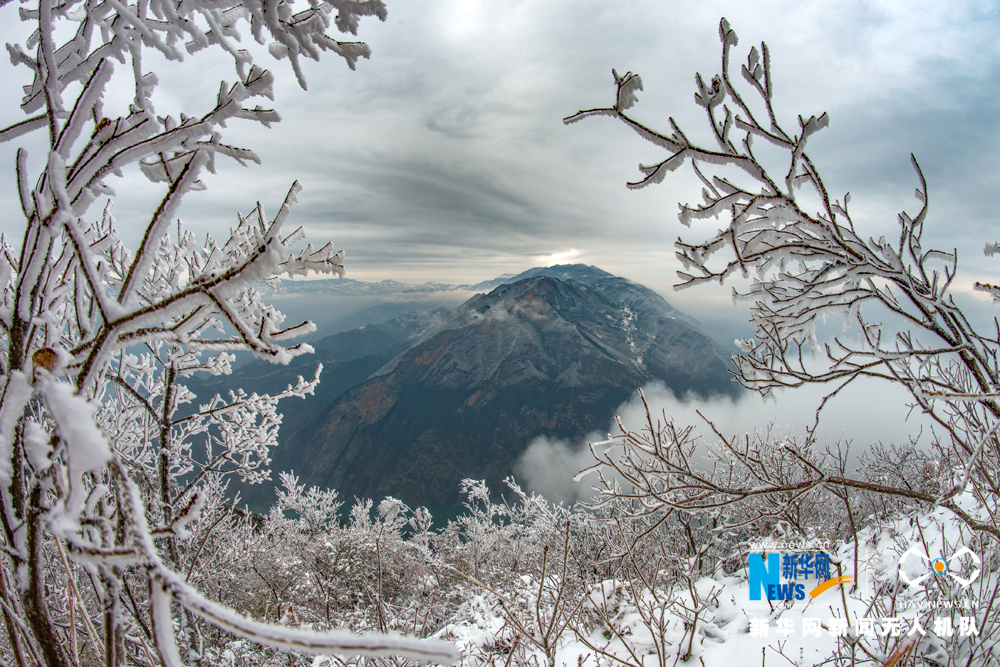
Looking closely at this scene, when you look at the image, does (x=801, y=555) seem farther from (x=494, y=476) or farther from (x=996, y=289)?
(x=494, y=476)

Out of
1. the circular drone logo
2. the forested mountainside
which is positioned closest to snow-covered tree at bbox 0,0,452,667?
the circular drone logo

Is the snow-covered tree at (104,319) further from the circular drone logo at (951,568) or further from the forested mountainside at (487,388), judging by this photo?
the forested mountainside at (487,388)

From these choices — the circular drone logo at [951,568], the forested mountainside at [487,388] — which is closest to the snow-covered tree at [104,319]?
the circular drone logo at [951,568]

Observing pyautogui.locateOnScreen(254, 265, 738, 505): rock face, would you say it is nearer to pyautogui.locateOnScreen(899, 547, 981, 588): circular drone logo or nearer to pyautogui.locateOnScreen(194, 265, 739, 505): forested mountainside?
pyautogui.locateOnScreen(194, 265, 739, 505): forested mountainside

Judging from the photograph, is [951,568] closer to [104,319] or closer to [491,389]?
[104,319]

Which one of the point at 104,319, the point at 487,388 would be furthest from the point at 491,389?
the point at 104,319

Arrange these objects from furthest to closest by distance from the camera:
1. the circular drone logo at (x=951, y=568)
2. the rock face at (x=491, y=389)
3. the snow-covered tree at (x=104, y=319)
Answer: the rock face at (x=491, y=389)
the circular drone logo at (x=951, y=568)
the snow-covered tree at (x=104, y=319)

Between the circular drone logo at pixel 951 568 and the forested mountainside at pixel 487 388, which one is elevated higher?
the forested mountainside at pixel 487 388

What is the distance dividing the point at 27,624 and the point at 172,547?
4257mm

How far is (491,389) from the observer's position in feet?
339

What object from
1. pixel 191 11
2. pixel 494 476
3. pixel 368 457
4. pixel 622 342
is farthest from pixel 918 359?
pixel 622 342

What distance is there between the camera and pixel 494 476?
87312mm

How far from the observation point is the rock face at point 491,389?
92.0 metres

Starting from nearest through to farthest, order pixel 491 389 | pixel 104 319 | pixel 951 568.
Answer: pixel 104 319 → pixel 951 568 → pixel 491 389
